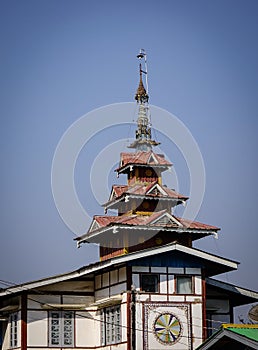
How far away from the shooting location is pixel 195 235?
44.5m

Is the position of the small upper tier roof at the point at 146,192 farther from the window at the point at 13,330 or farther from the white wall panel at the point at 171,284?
the window at the point at 13,330

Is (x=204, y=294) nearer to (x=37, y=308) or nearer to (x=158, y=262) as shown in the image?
(x=158, y=262)

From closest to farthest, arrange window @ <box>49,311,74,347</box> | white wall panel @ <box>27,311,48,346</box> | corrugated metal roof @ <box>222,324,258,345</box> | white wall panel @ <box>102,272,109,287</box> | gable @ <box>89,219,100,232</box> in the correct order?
corrugated metal roof @ <box>222,324,258,345</box> → white wall panel @ <box>27,311,48,346</box> → window @ <box>49,311,74,347</box> → white wall panel @ <box>102,272,109,287</box> → gable @ <box>89,219,100,232</box>

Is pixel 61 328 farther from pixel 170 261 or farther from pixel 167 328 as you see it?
pixel 170 261

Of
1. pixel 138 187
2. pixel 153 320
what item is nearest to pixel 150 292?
pixel 153 320

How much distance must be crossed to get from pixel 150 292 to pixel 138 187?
7.76 metres

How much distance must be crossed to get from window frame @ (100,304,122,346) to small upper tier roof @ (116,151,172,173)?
8.94 m

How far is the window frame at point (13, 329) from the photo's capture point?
4197 centimetres

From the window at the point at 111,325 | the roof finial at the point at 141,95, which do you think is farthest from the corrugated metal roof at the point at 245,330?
the roof finial at the point at 141,95

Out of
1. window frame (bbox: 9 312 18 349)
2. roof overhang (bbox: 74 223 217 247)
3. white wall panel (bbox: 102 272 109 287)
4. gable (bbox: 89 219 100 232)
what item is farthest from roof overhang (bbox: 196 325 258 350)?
gable (bbox: 89 219 100 232)

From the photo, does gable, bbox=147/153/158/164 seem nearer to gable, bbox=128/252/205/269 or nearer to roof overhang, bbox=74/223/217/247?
roof overhang, bbox=74/223/217/247

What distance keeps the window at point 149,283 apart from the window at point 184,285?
1.08 metres

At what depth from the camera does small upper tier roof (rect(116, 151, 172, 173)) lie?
154ft

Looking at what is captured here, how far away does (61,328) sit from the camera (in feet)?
137
